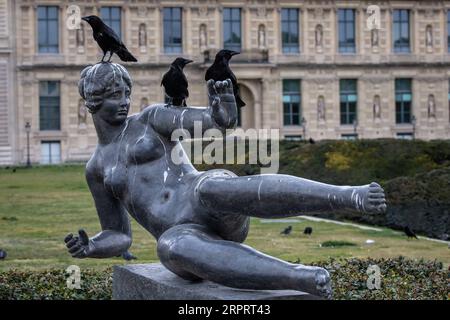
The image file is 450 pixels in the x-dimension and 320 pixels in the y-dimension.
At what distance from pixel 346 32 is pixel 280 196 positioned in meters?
50.7

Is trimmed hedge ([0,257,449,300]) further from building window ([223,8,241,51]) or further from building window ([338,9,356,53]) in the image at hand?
building window ([338,9,356,53])

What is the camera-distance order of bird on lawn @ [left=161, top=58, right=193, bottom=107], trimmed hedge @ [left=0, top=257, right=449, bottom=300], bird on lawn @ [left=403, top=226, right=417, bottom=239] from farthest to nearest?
bird on lawn @ [left=403, top=226, right=417, bottom=239] → trimmed hedge @ [left=0, top=257, right=449, bottom=300] → bird on lawn @ [left=161, top=58, right=193, bottom=107]

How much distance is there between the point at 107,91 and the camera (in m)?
6.96

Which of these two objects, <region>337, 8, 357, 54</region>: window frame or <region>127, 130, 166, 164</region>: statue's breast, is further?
<region>337, 8, 357, 54</region>: window frame

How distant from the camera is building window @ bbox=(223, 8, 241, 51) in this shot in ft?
177

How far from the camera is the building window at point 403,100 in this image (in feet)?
186

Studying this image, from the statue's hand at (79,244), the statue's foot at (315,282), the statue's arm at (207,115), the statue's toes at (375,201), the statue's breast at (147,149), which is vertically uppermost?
the statue's arm at (207,115)

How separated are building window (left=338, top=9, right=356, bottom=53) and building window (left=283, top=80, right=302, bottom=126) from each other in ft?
11.9

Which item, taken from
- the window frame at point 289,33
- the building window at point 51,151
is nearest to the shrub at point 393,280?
the building window at point 51,151

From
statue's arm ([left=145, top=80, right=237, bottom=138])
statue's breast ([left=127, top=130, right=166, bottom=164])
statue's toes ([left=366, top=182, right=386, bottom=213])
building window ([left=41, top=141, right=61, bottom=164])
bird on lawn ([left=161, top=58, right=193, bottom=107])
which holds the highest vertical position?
bird on lawn ([left=161, top=58, right=193, bottom=107])

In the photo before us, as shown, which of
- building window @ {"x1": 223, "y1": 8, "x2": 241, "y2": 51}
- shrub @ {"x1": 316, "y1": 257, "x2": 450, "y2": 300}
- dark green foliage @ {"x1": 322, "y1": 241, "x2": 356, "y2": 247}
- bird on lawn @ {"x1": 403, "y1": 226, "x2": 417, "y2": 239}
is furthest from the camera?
building window @ {"x1": 223, "y1": 8, "x2": 241, "y2": 51}

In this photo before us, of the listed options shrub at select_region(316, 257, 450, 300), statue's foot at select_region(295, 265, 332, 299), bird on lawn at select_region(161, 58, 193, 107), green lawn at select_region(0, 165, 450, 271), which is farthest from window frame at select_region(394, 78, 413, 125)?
statue's foot at select_region(295, 265, 332, 299)

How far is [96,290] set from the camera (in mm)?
9172

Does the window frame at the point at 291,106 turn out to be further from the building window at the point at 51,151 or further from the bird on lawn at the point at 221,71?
the bird on lawn at the point at 221,71
